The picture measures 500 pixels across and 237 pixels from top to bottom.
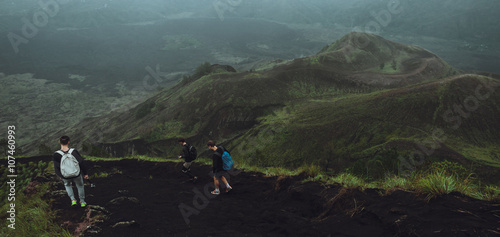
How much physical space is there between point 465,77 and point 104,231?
40.0 metres

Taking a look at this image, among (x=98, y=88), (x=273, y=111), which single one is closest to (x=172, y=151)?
(x=273, y=111)

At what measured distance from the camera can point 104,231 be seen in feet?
18.3

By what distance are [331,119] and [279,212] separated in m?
26.7

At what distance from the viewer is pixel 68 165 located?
21.9ft

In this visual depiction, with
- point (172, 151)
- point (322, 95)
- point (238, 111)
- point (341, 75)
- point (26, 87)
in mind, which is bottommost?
point (26, 87)

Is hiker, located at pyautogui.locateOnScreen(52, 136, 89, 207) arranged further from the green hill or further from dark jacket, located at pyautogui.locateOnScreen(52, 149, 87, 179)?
the green hill

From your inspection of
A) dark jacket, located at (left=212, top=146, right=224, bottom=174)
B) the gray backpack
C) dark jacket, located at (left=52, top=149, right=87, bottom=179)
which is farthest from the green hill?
the gray backpack

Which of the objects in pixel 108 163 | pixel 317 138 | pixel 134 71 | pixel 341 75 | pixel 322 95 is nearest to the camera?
pixel 108 163

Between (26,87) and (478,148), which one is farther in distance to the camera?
(26,87)

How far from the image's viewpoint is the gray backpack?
6.67 m

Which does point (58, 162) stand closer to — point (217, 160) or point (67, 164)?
point (67, 164)

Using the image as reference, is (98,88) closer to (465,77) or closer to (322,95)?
(322,95)

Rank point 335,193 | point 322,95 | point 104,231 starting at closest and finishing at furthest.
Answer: point 104,231
point 335,193
point 322,95

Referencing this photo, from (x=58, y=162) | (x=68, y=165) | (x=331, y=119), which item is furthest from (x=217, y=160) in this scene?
(x=331, y=119)
